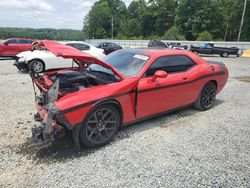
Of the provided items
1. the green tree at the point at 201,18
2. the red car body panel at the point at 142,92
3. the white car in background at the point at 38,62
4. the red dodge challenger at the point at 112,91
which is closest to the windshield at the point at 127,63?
the red dodge challenger at the point at 112,91

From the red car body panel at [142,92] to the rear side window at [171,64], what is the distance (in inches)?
3.4

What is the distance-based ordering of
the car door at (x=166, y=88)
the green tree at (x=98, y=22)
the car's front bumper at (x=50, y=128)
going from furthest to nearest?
the green tree at (x=98, y=22) → the car door at (x=166, y=88) → the car's front bumper at (x=50, y=128)

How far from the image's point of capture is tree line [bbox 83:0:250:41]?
171 feet

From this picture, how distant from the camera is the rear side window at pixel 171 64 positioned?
14.5 ft

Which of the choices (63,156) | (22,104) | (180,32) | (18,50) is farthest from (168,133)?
(180,32)

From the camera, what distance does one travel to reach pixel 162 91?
14.5 ft

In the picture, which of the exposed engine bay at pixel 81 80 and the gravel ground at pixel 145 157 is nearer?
the gravel ground at pixel 145 157

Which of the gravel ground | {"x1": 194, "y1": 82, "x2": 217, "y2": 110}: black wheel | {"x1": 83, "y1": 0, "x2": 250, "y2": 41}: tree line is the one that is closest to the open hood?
the gravel ground

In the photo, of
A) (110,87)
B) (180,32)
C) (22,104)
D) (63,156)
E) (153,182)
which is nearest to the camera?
(153,182)

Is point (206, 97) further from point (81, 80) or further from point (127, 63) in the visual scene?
point (81, 80)

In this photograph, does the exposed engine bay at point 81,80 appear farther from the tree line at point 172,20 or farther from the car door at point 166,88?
the tree line at point 172,20

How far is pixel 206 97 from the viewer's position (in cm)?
557

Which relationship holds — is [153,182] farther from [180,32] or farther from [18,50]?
[180,32]

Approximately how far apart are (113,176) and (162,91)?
2.00m
